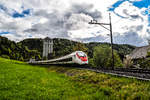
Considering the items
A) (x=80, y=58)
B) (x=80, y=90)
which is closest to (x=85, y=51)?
(x=80, y=58)

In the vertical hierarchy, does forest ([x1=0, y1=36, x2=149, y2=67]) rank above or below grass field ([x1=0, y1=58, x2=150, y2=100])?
above

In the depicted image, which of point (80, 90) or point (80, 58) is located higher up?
point (80, 58)

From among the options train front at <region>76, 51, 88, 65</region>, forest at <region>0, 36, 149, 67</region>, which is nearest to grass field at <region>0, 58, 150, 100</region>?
train front at <region>76, 51, 88, 65</region>

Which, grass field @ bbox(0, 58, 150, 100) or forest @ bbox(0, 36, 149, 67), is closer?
grass field @ bbox(0, 58, 150, 100)

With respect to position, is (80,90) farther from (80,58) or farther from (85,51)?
(85,51)

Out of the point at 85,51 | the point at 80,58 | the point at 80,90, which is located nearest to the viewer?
the point at 80,90

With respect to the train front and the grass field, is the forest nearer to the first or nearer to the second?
the train front

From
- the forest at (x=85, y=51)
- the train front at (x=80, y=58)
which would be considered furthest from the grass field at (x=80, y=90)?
the forest at (x=85, y=51)

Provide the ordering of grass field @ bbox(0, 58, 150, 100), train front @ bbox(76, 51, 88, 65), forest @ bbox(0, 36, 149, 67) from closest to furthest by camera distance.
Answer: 1. grass field @ bbox(0, 58, 150, 100)
2. train front @ bbox(76, 51, 88, 65)
3. forest @ bbox(0, 36, 149, 67)

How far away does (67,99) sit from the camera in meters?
5.07

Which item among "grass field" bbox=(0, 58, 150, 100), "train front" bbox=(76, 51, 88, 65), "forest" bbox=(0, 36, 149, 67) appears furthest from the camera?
"forest" bbox=(0, 36, 149, 67)

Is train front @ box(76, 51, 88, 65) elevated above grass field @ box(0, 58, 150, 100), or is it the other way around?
train front @ box(76, 51, 88, 65)

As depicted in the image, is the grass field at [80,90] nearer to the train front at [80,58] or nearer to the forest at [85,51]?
the train front at [80,58]

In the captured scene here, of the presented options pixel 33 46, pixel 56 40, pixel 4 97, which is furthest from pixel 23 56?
pixel 4 97
